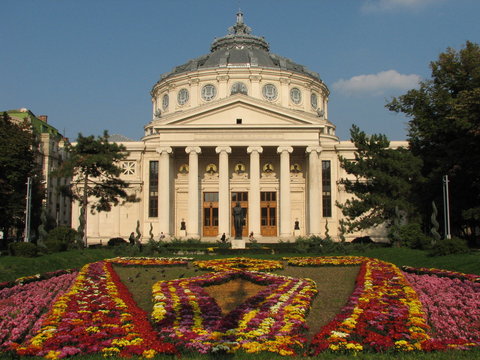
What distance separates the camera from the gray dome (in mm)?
68875

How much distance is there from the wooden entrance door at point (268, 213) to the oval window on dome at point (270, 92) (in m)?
14.7

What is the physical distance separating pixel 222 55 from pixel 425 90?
34335 millimetres

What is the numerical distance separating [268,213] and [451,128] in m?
23.8

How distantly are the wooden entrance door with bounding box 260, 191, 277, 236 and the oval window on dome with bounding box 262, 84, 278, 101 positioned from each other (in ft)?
48.4

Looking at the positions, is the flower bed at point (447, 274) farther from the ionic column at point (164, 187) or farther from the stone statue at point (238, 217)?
the ionic column at point (164, 187)

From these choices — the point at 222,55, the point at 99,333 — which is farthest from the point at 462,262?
the point at 222,55

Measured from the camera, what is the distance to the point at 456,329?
12133 mm

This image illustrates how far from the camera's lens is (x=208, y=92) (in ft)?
220

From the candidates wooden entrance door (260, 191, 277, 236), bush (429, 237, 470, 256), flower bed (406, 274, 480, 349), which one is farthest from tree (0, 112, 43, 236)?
flower bed (406, 274, 480, 349)

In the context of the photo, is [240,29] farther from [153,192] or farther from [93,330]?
[93,330]

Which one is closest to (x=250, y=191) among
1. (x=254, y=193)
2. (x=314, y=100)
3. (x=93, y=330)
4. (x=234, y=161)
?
(x=254, y=193)

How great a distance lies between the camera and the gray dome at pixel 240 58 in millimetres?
68875

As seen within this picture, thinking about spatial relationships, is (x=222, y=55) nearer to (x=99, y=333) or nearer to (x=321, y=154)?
(x=321, y=154)

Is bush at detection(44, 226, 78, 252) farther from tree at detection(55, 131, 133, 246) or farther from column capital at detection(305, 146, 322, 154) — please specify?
column capital at detection(305, 146, 322, 154)
